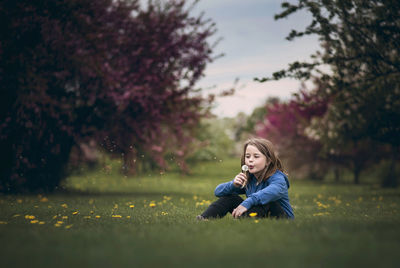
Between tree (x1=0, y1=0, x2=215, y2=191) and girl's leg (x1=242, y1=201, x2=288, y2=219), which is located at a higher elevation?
tree (x1=0, y1=0, x2=215, y2=191)

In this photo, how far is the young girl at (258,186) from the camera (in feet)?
17.6

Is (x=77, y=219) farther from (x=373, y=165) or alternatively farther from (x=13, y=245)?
(x=373, y=165)

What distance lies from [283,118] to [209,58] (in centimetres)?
1353

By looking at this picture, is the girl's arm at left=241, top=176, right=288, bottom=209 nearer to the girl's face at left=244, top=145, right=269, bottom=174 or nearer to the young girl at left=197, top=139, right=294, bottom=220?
the young girl at left=197, top=139, right=294, bottom=220

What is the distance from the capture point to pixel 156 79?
12.2 metres

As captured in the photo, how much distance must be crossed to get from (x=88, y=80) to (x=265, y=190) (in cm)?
824

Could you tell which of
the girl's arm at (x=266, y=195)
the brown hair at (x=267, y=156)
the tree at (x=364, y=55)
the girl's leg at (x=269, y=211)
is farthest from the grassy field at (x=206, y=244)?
the tree at (x=364, y=55)

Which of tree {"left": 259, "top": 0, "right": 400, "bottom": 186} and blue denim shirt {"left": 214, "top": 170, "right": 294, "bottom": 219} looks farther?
tree {"left": 259, "top": 0, "right": 400, "bottom": 186}

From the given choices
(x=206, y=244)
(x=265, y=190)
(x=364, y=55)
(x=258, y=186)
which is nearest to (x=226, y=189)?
(x=258, y=186)

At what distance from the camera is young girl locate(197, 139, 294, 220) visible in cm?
536

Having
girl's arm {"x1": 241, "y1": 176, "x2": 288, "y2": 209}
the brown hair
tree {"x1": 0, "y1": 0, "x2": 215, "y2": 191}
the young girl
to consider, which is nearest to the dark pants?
the young girl

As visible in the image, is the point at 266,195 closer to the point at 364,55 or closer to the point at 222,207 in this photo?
the point at 222,207

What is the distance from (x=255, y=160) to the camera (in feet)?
18.2

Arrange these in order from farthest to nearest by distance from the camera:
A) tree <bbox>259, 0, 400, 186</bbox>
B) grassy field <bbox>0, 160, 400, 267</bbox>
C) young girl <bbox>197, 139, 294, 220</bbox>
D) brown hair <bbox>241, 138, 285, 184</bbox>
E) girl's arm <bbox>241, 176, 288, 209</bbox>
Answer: tree <bbox>259, 0, 400, 186</bbox> → brown hair <bbox>241, 138, 285, 184</bbox> → young girl <bbox>197, 139, 294, 220</bbox> → girl's arm <bbox>241, 176, 288, 209</bbox> → grassy field <bbox>0, 160, 400, 267</bbox>
